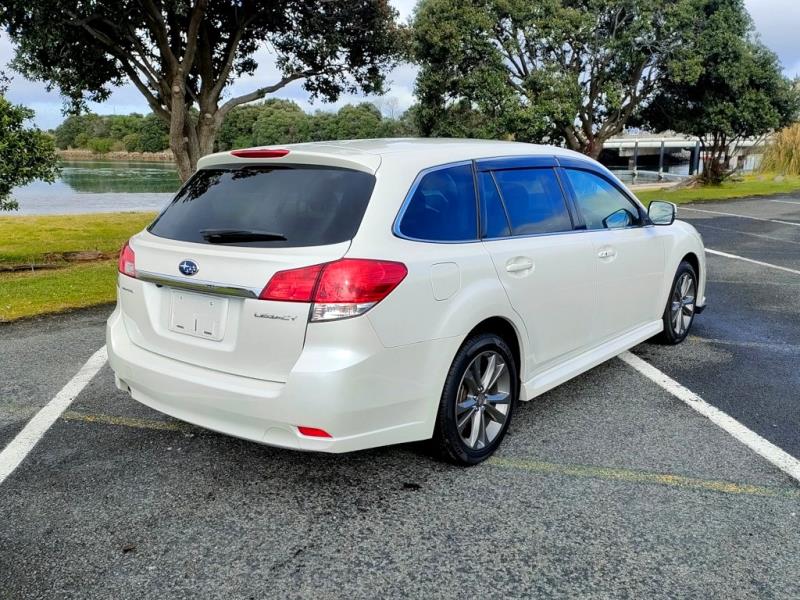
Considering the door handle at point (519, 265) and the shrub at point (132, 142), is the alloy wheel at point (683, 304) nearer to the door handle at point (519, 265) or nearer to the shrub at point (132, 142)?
the door handle at point (519, 265)

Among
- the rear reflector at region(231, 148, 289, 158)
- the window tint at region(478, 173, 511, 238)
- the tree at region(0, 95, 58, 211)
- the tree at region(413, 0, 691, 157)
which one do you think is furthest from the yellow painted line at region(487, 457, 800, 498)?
the tree at region(413, 0, 691, 157)

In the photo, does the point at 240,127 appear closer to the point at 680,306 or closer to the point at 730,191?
the point at 730,191

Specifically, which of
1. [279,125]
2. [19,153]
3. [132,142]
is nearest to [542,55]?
[19,153]

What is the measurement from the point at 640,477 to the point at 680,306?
Answer: 9.18 feet

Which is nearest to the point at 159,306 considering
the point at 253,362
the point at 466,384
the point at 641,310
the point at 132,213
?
the point at 253,362

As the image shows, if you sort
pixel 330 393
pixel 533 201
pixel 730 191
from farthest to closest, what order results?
pixel 730 191 < pixel 533 201 < pixel 330 393

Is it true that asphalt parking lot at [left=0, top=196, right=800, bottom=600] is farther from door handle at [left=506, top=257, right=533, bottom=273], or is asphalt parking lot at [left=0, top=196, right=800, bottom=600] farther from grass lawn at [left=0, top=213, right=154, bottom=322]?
grass lawn at [left=0, top=213, right=154, bottom=322]

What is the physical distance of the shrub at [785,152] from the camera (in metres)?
31.6

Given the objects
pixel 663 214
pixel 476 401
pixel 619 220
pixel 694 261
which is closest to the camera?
pixel 476 401

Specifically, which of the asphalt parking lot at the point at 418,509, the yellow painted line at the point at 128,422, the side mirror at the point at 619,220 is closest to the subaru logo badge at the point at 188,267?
the asphalt parking lot at the point at 418,509


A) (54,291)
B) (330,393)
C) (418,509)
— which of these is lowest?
(418,509)

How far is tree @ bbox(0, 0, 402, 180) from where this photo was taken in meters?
11.6

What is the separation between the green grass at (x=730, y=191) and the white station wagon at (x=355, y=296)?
758 inches

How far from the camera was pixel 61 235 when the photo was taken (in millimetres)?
16922
